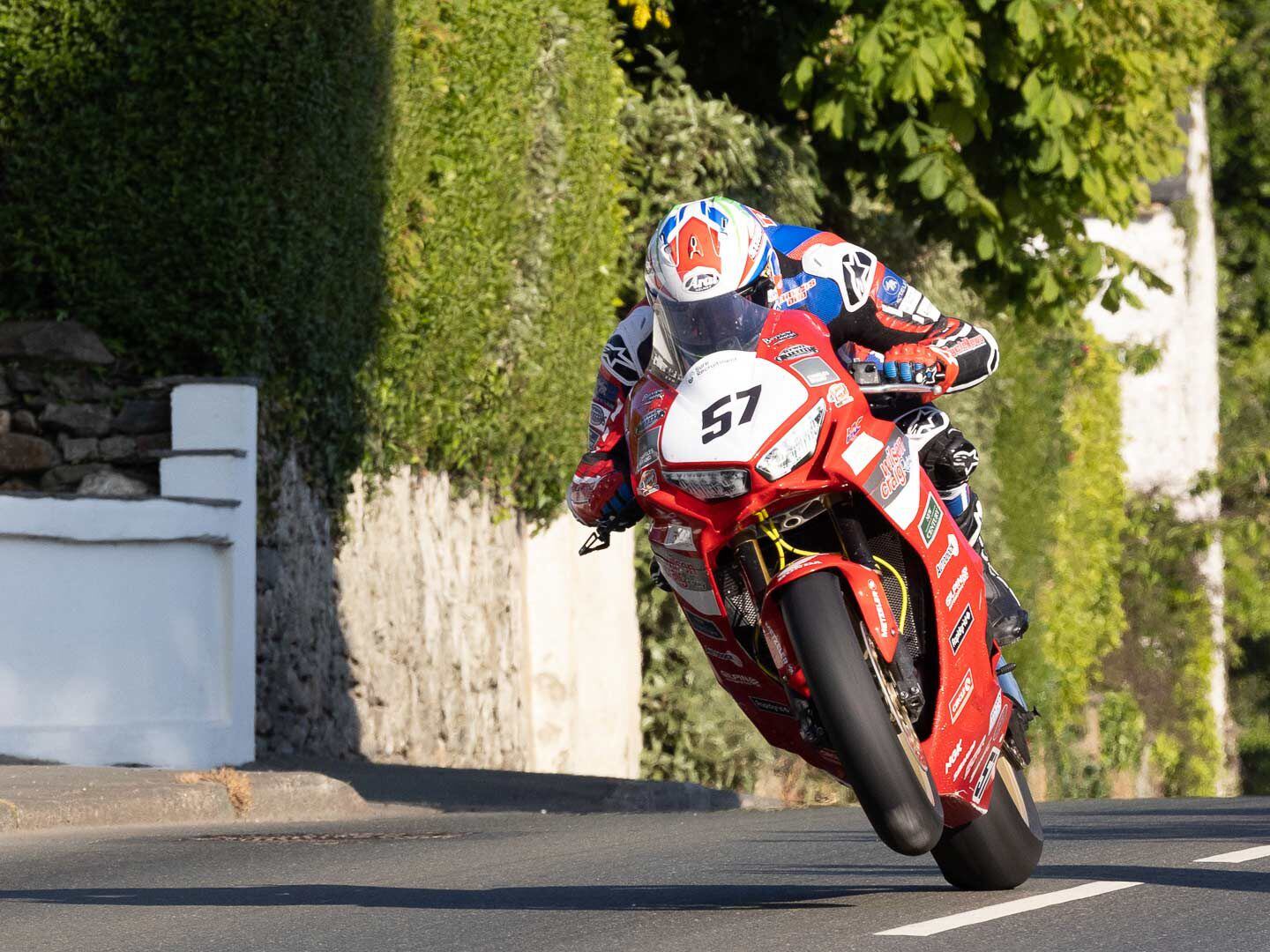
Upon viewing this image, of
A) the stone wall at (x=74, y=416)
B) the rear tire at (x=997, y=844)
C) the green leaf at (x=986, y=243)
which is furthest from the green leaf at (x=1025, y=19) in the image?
the rear tire at (x=997, y=844)

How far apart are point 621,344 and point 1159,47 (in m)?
13.3

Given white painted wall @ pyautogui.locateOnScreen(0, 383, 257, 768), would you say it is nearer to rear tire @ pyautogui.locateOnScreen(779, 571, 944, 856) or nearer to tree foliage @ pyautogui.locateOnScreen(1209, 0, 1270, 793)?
rear tire @ pyautogui.locateOnScreen(779, 571, 944, 856)

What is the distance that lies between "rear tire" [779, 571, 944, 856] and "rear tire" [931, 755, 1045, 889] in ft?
2.91

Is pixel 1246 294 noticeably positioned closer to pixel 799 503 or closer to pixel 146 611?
pixel 146 611

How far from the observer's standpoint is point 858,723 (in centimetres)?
579

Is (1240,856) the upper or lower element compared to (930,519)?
lower

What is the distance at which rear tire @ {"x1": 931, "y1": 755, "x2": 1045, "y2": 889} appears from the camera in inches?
266

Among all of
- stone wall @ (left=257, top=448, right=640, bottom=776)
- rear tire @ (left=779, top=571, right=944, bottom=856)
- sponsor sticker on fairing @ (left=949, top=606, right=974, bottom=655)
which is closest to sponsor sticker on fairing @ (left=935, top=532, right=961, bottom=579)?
sponsor sticker on fairing @ (left=949, top=606, right=974, bottom=655)

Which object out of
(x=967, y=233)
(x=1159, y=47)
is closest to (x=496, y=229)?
(x=967, y=233)

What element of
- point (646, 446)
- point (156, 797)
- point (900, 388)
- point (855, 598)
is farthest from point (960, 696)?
point (156, 797)

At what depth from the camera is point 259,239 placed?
12344mm

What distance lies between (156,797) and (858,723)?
514 centimetres

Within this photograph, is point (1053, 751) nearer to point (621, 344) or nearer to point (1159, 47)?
point (1159, 47)

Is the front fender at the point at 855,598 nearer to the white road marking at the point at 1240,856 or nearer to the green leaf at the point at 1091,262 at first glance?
the white road marking at the point at 1240,856
